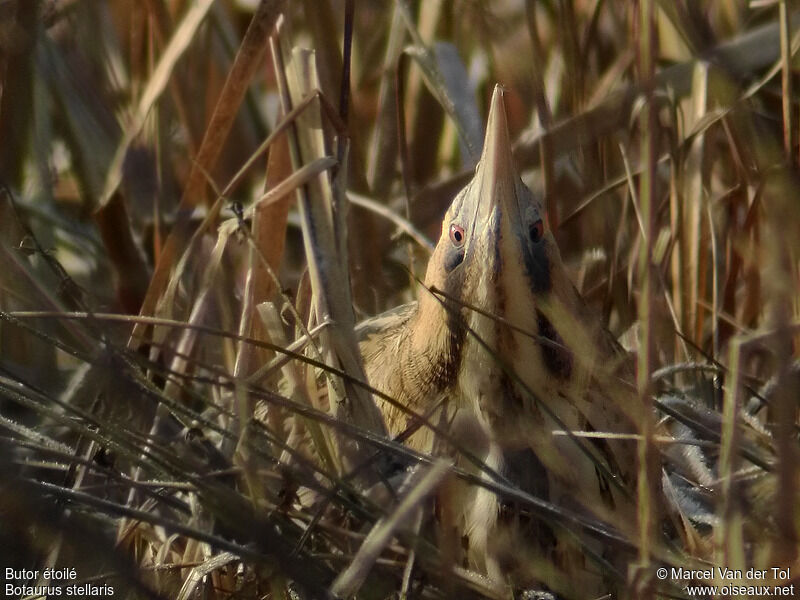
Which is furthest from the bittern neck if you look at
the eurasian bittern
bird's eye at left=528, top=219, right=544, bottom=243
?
bird's eye at left=528, top=219, right=544, bottom=243

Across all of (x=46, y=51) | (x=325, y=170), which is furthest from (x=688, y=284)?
(x=46, y=51)

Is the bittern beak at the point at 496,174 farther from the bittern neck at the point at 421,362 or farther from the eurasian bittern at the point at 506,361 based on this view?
the bittern neck at the point at 421,362

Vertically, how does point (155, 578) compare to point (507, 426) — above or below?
below

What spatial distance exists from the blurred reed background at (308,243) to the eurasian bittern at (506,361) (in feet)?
0.35

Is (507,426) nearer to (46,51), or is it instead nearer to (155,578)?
(155,578)

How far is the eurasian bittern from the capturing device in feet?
3.83

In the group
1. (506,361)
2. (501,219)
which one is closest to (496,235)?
(501,219)

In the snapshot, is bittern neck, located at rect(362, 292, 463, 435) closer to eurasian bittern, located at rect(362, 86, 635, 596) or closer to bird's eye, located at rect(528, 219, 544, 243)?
eurasian bittern, located at rect(362, 86, 635, 596)

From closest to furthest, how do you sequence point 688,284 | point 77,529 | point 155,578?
point 77,529, point 155,578, point 688,284

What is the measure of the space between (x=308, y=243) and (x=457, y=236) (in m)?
0.16

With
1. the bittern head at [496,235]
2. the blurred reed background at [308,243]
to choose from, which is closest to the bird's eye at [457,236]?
the bittern head at [496,235]

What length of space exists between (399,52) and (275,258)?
547 millimetres

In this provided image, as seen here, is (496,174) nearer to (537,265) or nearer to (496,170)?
(496,170)

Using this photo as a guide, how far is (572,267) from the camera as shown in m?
1.79
